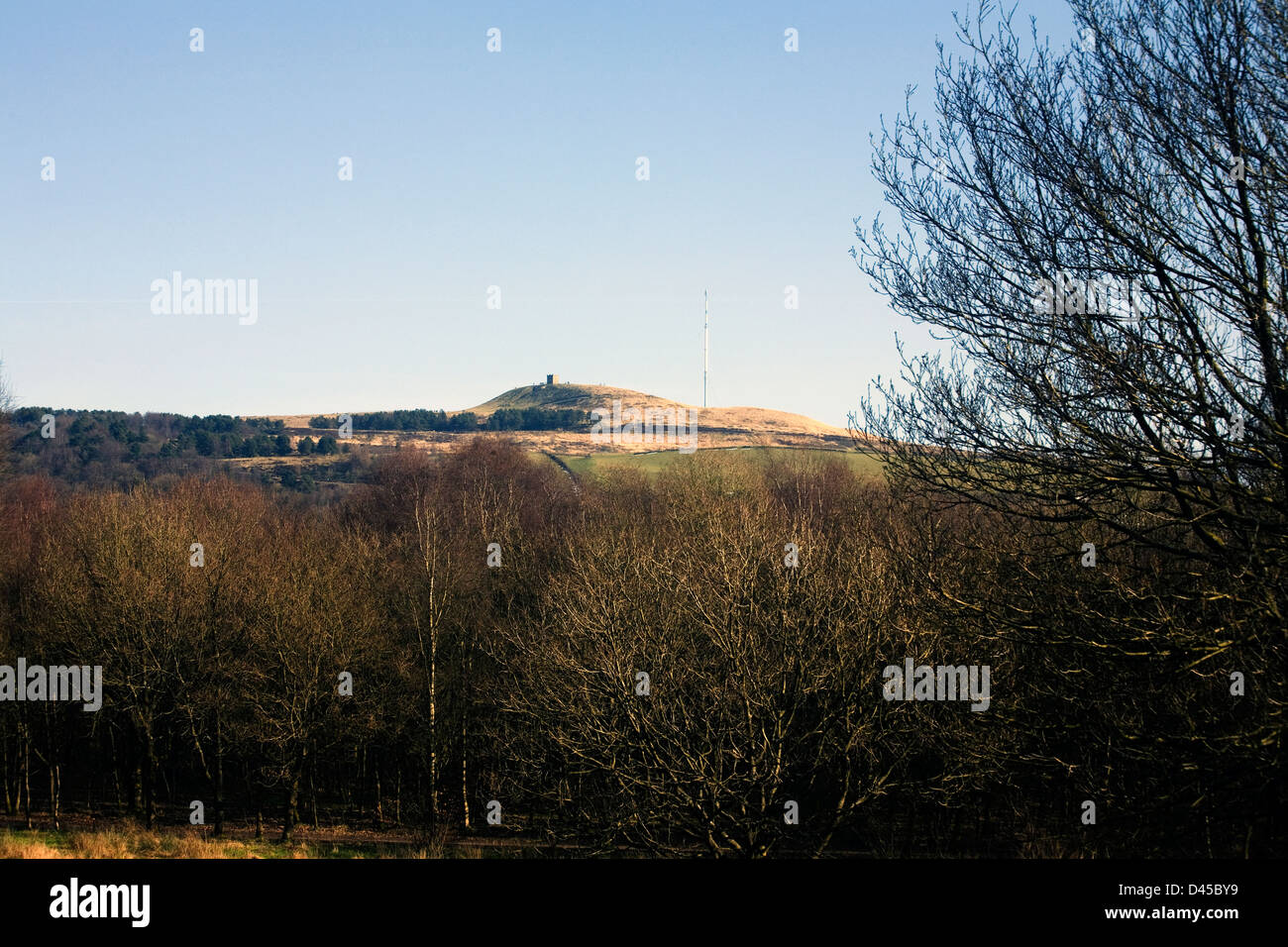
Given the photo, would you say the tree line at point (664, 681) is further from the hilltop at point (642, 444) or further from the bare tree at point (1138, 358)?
the hilltop at point (642, 444)

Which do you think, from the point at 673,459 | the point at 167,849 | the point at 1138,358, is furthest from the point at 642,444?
the point at 1138,358

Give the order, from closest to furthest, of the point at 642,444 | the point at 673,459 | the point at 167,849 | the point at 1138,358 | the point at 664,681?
1. the point at 1138,358
2. the point at 664,681
3. the point at 167,849
4. the point at 673,459
5. the point at 642,444

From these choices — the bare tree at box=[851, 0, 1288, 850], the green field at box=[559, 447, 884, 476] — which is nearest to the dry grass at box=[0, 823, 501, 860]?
the bare tree at box=[851, 0, 1288, 850]

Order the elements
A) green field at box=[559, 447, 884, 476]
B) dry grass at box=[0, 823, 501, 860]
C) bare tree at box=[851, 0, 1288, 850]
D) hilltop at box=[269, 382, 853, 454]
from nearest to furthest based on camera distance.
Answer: bare tree at box=[851, 0, 1288, 850], dry grass at box=[0, 823, 501, 860], green field at box=[559, 447, 884, 476], hilltop at box=[269, 382, 853, 454]

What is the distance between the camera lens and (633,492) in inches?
2518

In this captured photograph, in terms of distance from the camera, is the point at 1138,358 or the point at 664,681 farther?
Result: the point at 664,681

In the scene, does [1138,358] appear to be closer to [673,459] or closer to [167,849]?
[167,849]

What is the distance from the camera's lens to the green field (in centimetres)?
8902

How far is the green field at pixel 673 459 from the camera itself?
89.0 m

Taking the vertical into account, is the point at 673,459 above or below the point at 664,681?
above

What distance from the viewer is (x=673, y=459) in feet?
300

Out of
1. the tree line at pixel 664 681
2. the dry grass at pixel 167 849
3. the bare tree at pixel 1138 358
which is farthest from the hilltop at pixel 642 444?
the bare tree at pixel 1138 358

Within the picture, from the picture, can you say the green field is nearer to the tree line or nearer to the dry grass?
the tree line

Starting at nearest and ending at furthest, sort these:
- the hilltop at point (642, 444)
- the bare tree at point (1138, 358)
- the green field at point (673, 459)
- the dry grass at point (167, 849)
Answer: the bare tree at point (1138, 358), the dry grass at point (167, 849), the green field at point (673, 459), the hilltop at point (642, 444)
